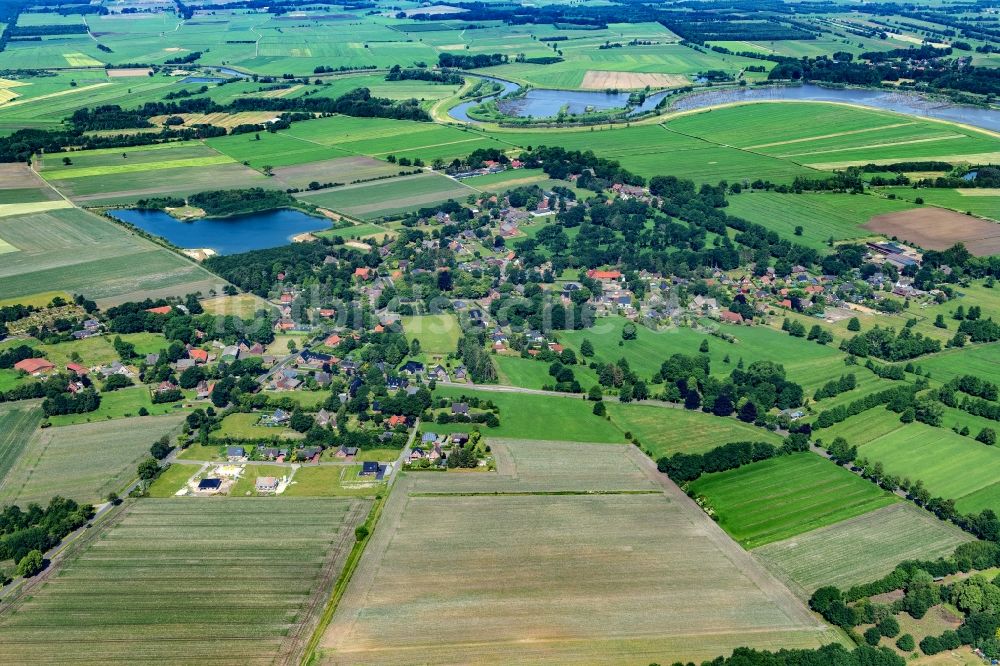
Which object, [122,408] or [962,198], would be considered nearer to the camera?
[122,408]

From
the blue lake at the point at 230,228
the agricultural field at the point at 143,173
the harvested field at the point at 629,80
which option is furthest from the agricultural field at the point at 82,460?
the harvested field at the point at 629,80

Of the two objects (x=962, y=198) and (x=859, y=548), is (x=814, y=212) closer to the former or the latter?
(x=962, y=198)

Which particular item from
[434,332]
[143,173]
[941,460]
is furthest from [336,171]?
[941,460]

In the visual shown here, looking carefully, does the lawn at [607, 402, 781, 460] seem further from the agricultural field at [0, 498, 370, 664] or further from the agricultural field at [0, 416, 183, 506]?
A: the agricultural field at [0, 416, 183, 506]

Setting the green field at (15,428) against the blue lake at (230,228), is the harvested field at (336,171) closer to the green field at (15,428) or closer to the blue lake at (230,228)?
the blue lake at (230,228)

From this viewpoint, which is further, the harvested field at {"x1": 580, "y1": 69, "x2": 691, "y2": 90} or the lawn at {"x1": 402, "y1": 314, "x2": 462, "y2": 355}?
the harvested field at {"x1": 580, "y1": 69, "x2": 691, "y2": 90}

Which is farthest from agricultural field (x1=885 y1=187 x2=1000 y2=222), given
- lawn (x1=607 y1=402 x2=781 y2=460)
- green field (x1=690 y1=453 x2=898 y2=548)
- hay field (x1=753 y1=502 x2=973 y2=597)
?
hay field (x1=753 y1=502 x2=973 y2=597)
